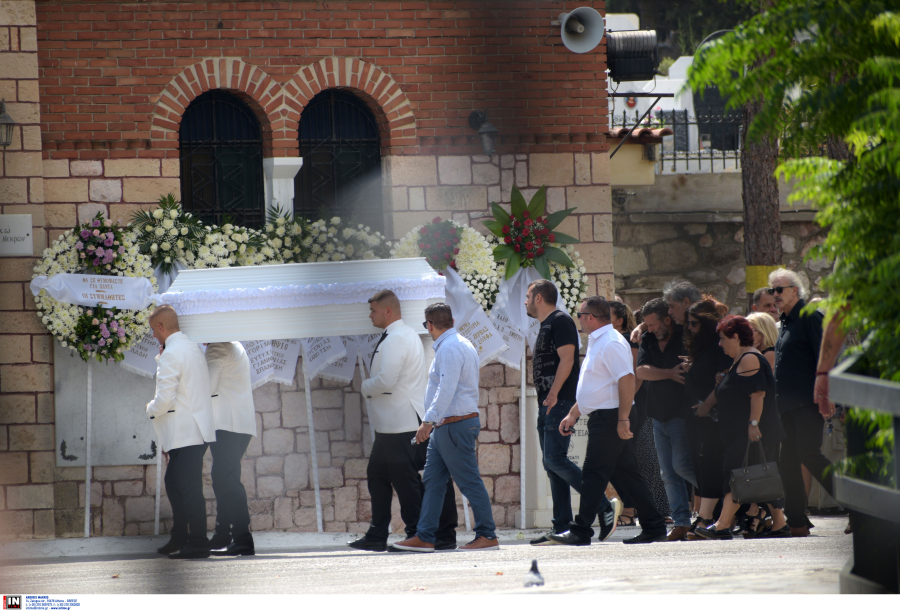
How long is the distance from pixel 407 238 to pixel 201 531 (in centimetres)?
255

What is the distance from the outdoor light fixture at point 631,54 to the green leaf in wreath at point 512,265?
192 centimetres

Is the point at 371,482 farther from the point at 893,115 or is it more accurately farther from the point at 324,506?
the point at 893,115

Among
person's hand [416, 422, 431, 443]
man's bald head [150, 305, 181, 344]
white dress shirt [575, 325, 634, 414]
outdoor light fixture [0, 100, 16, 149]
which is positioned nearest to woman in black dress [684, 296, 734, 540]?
white dress shirt [575, 325, 634, 414]

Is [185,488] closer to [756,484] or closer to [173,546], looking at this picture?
[173,546]

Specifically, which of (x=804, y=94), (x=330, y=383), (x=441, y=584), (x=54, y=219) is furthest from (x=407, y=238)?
(x=804, y=94)

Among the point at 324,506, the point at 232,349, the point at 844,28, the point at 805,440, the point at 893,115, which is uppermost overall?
the point at 844,28

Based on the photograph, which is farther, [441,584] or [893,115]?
[441,584]

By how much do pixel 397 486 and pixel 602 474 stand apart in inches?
47.5

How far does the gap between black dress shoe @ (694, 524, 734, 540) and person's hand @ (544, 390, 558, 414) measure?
1.09 meters

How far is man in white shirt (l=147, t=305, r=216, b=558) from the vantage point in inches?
211

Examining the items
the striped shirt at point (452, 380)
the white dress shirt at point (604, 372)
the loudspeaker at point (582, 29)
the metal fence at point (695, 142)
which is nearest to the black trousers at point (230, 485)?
the striped shirt at point (452, 380)

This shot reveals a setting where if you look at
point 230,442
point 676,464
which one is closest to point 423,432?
point 230,442

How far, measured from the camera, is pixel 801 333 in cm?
534

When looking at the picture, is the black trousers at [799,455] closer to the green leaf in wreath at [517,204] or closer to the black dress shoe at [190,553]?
the green leaf in wreath at [517,204]
